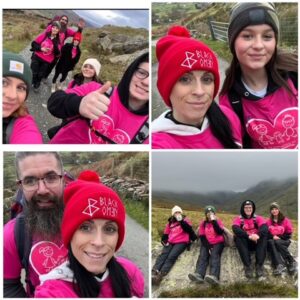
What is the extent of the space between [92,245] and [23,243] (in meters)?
0.46

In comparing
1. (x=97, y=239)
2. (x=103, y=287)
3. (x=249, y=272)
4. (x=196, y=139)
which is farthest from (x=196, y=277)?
(x=196, y=139)

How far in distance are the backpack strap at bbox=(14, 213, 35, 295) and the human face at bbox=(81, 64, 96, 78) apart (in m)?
0.82

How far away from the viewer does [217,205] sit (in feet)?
8.96

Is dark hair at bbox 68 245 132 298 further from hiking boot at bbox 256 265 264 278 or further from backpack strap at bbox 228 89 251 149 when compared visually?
backpack strap at bbox 228 89 251 149

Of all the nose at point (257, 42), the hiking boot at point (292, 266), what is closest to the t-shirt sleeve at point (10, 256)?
the hiking boot at point (292, 266)

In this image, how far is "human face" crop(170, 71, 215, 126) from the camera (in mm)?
2490

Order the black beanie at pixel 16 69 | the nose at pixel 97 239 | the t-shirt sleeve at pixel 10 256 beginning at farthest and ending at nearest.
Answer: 1. the t-shirt sleeve at pixel 10 256
2. the black beanie at pixel 16 69
3. the nose at pixel 97 239

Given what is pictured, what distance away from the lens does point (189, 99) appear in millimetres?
2508

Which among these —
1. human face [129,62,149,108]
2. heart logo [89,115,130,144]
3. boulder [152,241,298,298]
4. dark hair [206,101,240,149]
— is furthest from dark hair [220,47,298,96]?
boulder [152,241,298,298]

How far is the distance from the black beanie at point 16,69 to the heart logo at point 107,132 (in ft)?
1.32

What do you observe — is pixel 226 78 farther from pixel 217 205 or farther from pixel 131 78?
pixel 217 205

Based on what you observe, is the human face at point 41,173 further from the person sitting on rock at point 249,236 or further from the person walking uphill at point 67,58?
the person sitting on rock at point 249,236

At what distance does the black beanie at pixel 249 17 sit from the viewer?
8.28 ft

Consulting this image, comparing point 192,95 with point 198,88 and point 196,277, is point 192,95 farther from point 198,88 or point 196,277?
point 196,277
